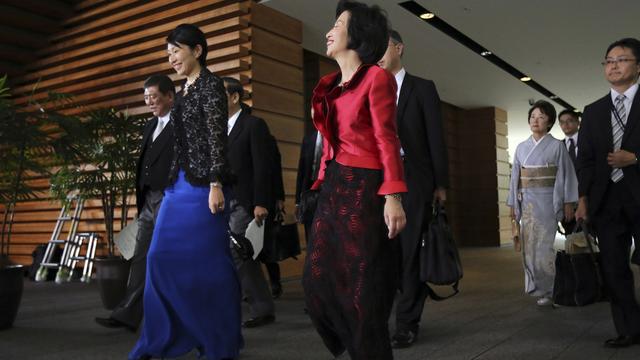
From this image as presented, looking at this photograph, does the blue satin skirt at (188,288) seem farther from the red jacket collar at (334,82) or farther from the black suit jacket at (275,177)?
the black suit jacket at (275,177)

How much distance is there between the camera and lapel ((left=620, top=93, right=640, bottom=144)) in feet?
8.96

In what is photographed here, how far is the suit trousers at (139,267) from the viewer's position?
120 inches

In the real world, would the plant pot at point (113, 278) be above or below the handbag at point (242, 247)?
below

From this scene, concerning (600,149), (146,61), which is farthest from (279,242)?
(146,61)

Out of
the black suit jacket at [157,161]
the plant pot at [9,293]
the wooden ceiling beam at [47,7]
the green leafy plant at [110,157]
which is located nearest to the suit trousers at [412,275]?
the black suit jacket at [157,161]

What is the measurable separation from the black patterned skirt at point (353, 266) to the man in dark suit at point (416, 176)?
1.23 metres

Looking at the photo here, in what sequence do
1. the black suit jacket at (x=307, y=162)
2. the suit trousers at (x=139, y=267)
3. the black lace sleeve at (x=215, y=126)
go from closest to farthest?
the black lace sleeve at (x=215, y=126) < the suit trousers at (x=139, y=267) < the black suit jacket at (x=307, y=162)

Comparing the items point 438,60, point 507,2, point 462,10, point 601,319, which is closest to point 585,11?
point 507,2

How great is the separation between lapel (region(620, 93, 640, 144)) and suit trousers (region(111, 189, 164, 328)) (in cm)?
241

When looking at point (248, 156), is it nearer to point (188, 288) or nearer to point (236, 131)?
point (236, 131)

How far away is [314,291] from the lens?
1562mm

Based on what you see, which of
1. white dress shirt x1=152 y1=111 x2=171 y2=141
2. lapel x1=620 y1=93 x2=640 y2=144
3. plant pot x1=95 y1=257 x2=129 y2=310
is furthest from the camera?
plant pot x1=95 y1=257 x2=129 y2=310

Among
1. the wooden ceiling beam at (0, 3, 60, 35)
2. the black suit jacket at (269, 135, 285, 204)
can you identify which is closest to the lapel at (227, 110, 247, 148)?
the black suit jacket at (269, 135, 285, 204)

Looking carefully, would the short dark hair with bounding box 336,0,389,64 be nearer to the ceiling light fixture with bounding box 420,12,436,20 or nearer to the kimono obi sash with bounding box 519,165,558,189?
the kimono obi sash with bounding box 519,165,558,189
